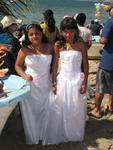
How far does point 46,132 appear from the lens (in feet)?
17.8

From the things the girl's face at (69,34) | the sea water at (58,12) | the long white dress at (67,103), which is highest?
the girl's face at (69,34)

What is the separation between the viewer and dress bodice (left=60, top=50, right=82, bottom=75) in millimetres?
5309

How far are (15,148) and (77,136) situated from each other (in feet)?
2.48

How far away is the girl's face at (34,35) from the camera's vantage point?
203 inches

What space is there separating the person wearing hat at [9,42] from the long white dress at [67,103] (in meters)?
0.67

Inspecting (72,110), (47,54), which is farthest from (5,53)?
(72,110)

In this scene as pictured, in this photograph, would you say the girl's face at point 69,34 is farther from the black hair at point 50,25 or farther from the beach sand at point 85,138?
the black hair at point 50,25

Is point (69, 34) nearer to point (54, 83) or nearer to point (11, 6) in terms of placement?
point (54, 83)

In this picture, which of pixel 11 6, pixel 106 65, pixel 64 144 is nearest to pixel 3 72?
pixel 64 144

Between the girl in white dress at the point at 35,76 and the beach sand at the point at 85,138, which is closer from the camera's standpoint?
the girl in white dress at the point at 35,76

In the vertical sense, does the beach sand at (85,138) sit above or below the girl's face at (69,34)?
below

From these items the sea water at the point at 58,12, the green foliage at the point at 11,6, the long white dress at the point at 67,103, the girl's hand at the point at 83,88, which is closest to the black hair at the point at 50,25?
the sea water at the point at 58,12

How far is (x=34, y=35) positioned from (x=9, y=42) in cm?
106

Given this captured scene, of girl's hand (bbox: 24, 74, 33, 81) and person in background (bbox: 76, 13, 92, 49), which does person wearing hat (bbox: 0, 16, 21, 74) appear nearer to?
girl's hand (bbox: 24, 74, 33, 81)
